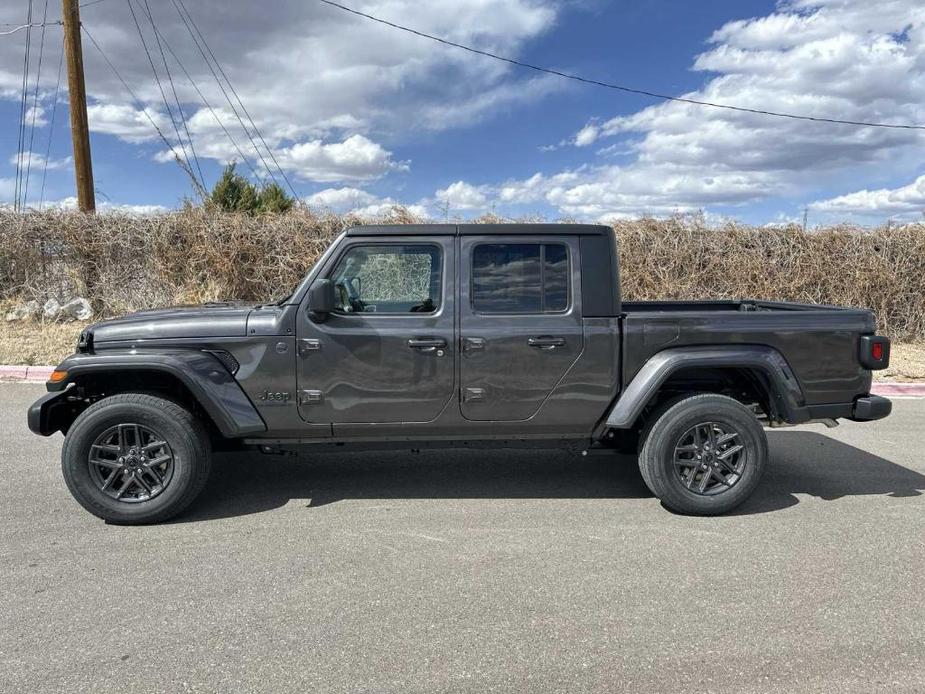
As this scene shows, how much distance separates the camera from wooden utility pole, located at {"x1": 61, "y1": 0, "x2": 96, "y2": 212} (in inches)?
464

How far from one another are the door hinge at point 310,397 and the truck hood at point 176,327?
519mm

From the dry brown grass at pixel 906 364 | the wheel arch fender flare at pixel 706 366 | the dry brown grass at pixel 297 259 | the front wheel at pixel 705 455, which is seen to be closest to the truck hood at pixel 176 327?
the wheel arch fender flare at pixel 706 366

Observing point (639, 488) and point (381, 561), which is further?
point (639, 488)

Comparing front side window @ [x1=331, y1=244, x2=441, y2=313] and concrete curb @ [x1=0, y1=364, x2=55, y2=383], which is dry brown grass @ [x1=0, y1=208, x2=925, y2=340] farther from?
front side window @ [x1=331, y1=244, x2=441, y2=313]

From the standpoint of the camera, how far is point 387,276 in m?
4.28

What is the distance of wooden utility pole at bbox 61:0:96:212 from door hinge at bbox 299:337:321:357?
33.2 ft

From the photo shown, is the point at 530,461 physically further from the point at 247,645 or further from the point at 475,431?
the point at 247,645

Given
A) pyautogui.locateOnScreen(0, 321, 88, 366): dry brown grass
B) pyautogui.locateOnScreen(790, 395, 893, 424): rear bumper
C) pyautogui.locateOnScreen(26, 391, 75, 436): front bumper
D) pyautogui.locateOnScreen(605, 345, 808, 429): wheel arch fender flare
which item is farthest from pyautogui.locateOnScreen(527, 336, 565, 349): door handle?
pyautogui.locateOnScreen(0, 321, 88, 366): dry brown grass

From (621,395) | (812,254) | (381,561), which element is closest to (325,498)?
(381,561)

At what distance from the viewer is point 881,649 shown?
263 cm

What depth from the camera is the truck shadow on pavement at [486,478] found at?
171 inches

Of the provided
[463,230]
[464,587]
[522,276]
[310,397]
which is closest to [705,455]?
[522,276]

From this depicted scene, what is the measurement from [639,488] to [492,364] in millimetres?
1561

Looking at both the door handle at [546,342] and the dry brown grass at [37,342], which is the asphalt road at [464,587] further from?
the dry brown grass at [37,342]
